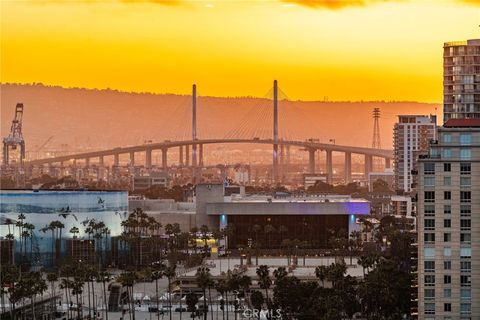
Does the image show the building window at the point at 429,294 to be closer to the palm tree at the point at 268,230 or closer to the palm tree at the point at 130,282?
the palm tree at the point at 130,282

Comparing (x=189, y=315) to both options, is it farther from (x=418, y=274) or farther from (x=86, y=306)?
→ (x=418, y=274)

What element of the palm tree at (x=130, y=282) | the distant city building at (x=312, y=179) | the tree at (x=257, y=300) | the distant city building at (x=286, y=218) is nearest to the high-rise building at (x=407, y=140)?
the distant city building at (x=286, y=218)

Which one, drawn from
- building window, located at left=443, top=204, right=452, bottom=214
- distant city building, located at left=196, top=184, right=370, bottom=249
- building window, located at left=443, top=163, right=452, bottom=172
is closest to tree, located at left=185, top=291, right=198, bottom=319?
building window, located at left=443, top=204, right=452, bottom=214

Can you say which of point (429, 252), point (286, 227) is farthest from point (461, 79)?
point (286, 227)

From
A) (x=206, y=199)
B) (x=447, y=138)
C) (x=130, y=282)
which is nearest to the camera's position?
(x=447, y=138)

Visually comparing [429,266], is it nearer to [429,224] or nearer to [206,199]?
[429,224]

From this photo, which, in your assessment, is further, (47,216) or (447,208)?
(47,216)

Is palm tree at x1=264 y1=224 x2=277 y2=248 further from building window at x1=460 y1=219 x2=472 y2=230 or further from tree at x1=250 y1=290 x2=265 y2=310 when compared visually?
building window at x1=460 y1=219 x2=472 y2=230
